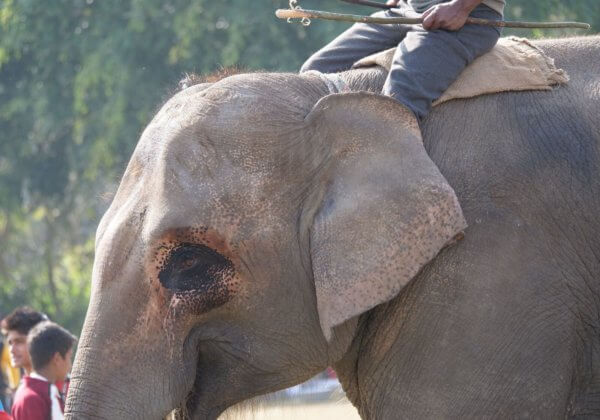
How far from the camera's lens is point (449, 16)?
4.02m

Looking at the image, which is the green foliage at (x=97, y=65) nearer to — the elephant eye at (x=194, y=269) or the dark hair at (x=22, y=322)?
the dark hair at (x=22, y=322)

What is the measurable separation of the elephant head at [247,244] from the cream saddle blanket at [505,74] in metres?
0.28

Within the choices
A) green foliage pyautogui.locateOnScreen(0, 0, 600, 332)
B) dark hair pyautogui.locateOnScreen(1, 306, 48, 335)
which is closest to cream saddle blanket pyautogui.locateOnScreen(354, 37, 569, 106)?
dark hair pyautogui.locateOnScreen(1, 306, 48, 335)

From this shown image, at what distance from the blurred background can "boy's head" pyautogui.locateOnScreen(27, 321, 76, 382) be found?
8.12 metres

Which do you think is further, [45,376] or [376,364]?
[45,376]

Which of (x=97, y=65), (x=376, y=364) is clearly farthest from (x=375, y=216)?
(x=97, y=65)

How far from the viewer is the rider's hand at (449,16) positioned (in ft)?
13.2

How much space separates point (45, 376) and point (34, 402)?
27 cm

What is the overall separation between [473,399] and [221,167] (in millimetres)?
996

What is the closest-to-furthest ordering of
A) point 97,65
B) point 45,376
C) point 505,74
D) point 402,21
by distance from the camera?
point 505,74 < point 402,21 < point 45,376 < point 97,65

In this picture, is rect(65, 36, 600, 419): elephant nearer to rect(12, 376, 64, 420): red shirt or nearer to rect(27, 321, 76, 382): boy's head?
rect(12, 376, 64, 420): red shirt

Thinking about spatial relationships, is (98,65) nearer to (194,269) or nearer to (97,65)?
(97,65)

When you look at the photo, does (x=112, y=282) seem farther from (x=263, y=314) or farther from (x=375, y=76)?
(x=375, y=76)

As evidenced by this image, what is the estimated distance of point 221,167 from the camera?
369 centimetres
